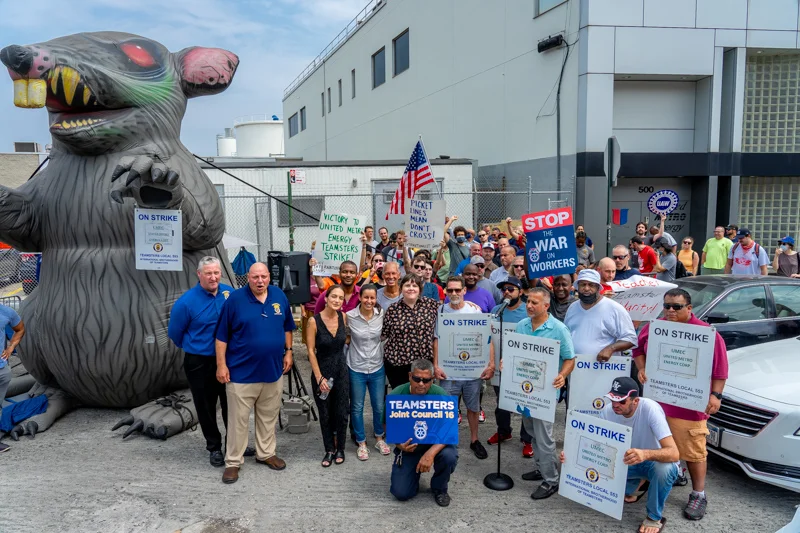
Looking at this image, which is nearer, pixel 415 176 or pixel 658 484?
pixel 658 484

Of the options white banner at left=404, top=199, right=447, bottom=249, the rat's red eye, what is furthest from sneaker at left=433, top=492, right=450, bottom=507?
the rat's red eye

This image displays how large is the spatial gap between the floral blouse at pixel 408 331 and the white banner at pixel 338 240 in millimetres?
2067

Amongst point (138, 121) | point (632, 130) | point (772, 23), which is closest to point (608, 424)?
point (138, 121)

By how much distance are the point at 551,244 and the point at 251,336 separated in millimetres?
3149

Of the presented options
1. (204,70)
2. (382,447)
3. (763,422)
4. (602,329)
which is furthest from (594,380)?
(204,70)

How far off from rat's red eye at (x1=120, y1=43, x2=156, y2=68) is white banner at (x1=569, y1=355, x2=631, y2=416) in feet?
15.9

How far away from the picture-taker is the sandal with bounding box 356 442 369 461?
4965 mm

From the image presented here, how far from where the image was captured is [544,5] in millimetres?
14586

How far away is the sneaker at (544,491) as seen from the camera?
4.25 metres

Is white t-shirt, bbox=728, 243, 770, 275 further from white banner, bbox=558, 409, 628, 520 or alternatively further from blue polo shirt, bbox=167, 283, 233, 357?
blue polo shirt, bbox=167, 283, 233, 357

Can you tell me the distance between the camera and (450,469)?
4203 millimetres

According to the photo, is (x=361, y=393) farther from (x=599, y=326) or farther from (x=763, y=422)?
(x=763, y=422)

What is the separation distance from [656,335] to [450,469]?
1.89 metres

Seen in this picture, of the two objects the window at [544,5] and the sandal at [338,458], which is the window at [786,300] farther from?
the window at [544,5]
